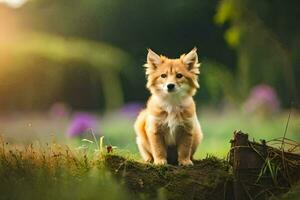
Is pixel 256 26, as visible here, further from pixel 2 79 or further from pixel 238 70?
pixel 2 79

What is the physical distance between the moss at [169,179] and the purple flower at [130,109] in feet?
9.09

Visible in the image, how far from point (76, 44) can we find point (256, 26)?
1.59 metres

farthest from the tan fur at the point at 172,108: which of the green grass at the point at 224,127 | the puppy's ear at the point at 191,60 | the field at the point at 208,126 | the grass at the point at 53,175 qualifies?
the green grass at the point at 224,127

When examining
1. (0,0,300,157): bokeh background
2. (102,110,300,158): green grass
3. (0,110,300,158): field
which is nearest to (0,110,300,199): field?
(0,110,300,158): field

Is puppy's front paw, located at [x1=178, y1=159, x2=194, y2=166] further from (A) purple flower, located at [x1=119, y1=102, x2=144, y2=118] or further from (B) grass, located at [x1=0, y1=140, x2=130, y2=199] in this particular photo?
(A) purple flower, located at [x1=119, y1=102, x2=144, y2=118]

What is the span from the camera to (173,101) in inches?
137

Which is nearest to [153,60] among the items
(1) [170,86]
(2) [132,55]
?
(1) [170,86]

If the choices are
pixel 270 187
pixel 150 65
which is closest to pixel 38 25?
pixel 150 65

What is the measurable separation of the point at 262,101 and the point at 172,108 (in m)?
2.77

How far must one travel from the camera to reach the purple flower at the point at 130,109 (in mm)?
6095

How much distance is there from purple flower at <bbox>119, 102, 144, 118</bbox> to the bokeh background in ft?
0.04

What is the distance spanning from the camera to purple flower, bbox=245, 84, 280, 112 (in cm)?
609

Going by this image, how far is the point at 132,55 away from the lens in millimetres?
6754

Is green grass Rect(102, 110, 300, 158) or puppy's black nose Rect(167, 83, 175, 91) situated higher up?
puppy's black nose Rect(167, 83, 175, 91)
